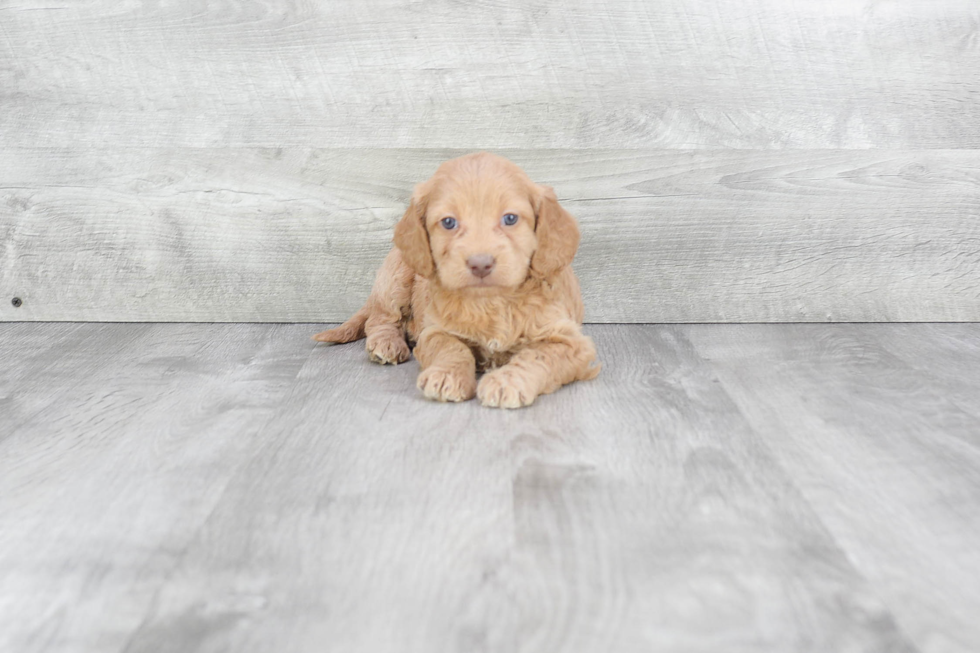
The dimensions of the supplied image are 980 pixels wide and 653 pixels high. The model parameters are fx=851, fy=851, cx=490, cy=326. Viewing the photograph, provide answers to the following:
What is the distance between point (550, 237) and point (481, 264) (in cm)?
19

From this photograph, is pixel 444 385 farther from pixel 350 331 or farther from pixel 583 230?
pixel 583 230

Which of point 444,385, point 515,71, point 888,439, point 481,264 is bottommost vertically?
point 888,439

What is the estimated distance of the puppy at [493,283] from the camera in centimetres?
176

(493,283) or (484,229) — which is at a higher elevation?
(484,229)

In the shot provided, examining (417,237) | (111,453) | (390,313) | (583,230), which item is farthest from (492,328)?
(111,453)

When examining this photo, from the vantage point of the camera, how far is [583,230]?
8.12 ft

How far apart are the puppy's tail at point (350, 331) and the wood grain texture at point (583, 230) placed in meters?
0.22

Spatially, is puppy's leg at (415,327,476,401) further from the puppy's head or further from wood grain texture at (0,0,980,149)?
wood grain texture at (0,0,980,149)

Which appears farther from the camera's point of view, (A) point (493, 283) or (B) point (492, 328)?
(B) point (492, 328)

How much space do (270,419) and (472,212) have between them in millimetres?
595

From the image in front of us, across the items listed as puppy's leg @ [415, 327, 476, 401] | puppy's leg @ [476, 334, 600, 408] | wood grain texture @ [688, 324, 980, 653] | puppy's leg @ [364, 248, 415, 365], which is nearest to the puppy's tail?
puppy's leg @ [364, 248, 415, 365]

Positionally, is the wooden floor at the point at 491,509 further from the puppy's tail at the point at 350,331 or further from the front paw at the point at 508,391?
the puppy's tail at the point at 350,331

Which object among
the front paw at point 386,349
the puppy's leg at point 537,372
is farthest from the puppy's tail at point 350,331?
the puppy's leg at point 537,372

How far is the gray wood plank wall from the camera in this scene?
2.39 meters
